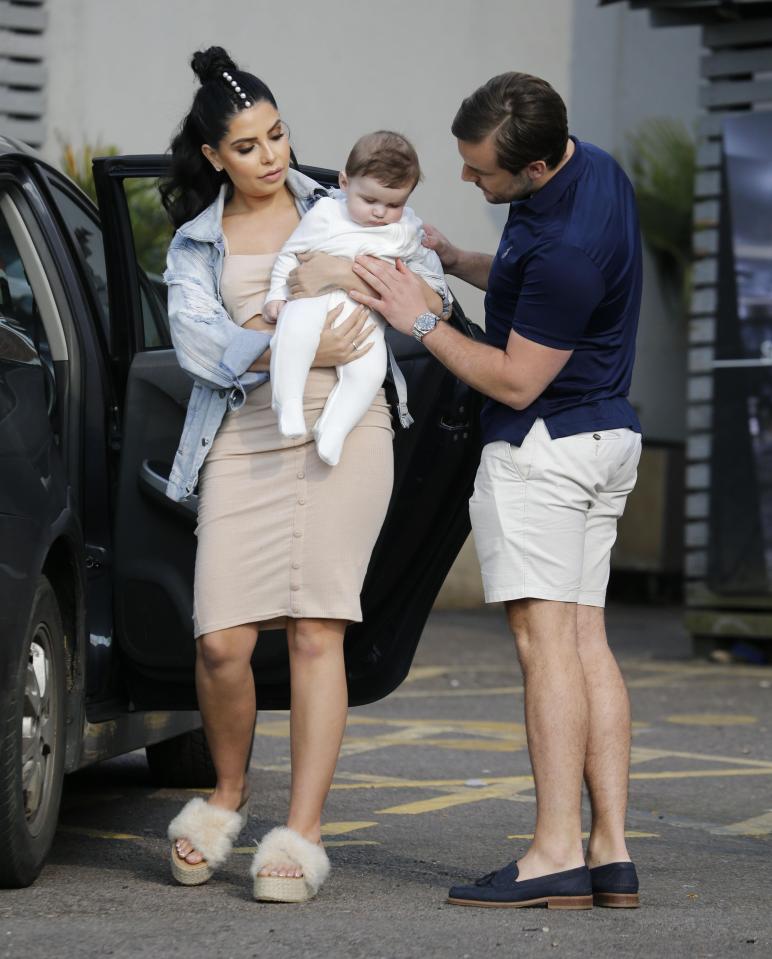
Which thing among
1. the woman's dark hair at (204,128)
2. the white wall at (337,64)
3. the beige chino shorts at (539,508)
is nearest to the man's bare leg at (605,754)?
the beige chino shorts at (539,508)

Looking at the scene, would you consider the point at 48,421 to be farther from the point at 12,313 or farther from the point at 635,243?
the point at 635,243

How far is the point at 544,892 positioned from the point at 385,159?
5.37 feet

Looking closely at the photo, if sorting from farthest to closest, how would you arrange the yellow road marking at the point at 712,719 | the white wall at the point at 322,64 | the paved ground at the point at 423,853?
the white wall at the point at 322,64, the yellow road marking at the point at 712,719, the paved ground at the point at 423,853

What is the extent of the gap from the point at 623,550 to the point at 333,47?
548 cm

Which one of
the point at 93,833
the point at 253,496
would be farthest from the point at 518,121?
the point at 93,833

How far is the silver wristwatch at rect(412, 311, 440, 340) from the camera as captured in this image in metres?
4.14

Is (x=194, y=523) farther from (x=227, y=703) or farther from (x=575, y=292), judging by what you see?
(x=575, y=292)

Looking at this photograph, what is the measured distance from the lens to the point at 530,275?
13.1 ft

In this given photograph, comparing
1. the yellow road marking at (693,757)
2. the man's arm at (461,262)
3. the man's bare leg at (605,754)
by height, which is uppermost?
the man's arm at (461,262)

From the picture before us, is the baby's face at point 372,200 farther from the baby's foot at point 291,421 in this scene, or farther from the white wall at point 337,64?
the white wall at point 337,64

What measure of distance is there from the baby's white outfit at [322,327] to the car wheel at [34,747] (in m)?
0.71

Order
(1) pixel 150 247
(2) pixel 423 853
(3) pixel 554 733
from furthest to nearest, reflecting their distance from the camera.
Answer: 1. (1) pixel 150 247
2. (2) pixel 423 853
3. (3) pixel 554 733

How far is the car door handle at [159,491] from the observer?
464 cm

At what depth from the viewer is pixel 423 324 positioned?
4.14 metres
